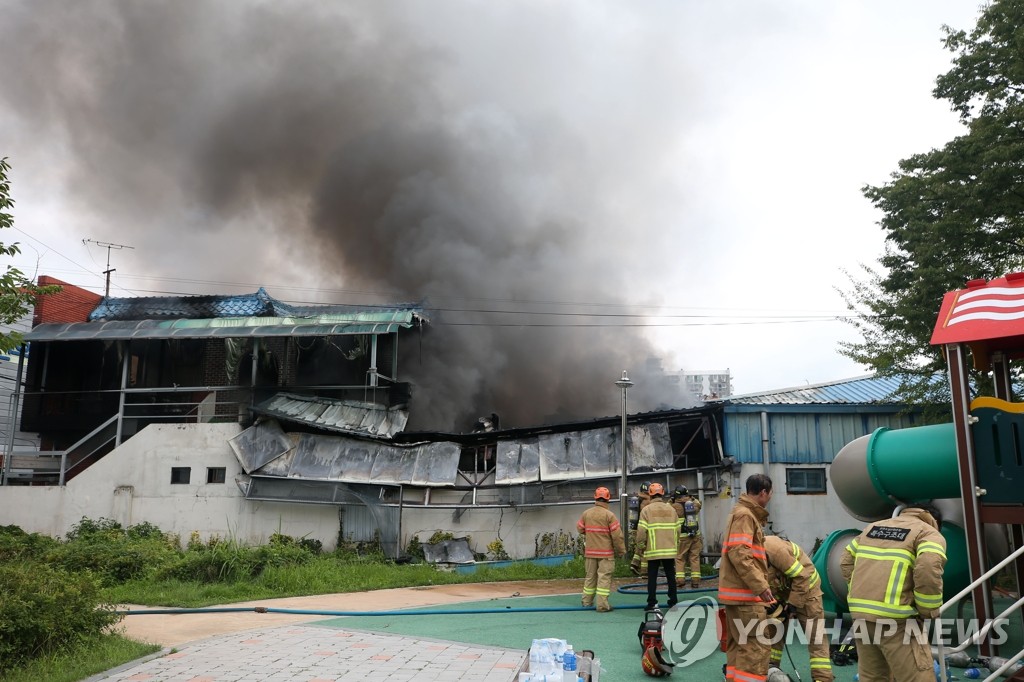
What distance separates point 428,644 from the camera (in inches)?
288

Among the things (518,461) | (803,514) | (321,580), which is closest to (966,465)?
(803,514)

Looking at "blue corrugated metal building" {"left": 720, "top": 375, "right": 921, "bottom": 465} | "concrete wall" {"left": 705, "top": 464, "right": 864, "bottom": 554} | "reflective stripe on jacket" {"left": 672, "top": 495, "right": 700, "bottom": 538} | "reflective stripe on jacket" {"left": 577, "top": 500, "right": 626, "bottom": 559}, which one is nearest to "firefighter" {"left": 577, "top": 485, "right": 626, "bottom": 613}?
"reflective stripe on jacket" {"left": 577, "top": 500, "right": 626, "bottom": 559}

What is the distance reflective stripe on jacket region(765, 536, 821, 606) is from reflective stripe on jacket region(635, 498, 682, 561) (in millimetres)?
3112

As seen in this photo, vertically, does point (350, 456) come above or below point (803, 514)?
above

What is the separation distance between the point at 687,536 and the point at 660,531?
2.86 metres

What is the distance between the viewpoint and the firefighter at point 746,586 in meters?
4.93

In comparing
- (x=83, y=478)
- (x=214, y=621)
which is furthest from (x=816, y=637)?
(x=83, y=478)

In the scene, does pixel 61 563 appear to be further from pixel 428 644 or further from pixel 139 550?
pixel 428 644

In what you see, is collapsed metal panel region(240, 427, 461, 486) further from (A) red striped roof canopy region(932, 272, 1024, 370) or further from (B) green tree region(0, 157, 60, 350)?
(A) red striped roof canopy region(932, 272, 1024, 370)

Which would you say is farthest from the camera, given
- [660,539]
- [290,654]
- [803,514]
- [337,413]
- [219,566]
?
[337,413]

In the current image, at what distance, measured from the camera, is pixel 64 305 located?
22125mm

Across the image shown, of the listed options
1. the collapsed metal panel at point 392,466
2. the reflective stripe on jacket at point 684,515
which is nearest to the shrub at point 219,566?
the collapsed metal panel at point 392,466

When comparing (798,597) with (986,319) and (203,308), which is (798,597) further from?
(203,308)

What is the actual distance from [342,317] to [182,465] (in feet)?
16.2
